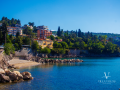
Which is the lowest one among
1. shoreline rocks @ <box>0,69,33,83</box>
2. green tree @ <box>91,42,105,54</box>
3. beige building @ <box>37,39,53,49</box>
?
shoreline rocks @ <box>0,69,33,83</box>

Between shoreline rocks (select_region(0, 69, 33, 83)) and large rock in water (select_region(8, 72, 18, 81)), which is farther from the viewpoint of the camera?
large rock in water (select_region(8, 72, 18, 81))

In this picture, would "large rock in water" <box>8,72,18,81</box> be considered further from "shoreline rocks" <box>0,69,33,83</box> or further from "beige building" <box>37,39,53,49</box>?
"beige building" <box>37,39,53,49</box>

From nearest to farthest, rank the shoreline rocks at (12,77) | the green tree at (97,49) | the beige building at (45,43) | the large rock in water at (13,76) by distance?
the shoreline rocks at (12,77) → the large rock in water at (13,76) → the beige building at (45,43) → the green tree at (97,49)

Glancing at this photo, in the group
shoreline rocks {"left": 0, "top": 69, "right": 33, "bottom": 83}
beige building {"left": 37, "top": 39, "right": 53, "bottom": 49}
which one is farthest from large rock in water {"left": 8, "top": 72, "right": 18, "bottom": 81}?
beige building {"left": 37, "top": 39, "right": 53, "bottom": 49}

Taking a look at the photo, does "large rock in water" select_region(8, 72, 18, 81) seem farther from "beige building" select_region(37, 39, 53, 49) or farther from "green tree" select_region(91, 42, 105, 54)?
"green tree" select_region(91, 42, 105, 54)

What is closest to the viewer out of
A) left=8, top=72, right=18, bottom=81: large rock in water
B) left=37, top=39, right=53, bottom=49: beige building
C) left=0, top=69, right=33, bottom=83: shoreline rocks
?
left=0, top=69, right=33, bottom=83: shoreline rocks

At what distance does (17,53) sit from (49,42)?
24082 millimetres

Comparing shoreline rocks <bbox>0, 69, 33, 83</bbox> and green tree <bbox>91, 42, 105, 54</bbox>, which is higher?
green tree <bbox>91, 42, 105, 54</bbox>

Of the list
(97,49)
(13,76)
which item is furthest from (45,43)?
(13,76)

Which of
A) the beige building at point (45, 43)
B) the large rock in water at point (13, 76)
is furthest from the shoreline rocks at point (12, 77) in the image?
the beige building at point (45, 43)

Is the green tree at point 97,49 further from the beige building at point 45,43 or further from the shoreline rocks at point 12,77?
the shoreline rocks at point 12,77

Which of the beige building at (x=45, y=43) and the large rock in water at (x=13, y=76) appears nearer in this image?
the large rock in water at (x=13, y=76)

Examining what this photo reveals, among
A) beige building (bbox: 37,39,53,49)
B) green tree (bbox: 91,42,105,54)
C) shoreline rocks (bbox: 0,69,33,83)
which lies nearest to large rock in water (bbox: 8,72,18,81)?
shoreline rocks (bbox: 0,69,33,83)

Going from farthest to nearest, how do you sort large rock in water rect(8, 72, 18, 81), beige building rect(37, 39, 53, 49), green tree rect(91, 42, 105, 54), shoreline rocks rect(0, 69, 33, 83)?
green tree rect(91, 42, 105, 54) → beige building rect(37, 39, 53, 49) → large rock in water rect(8, 72, 18, 81) → shoreline rocks rect(0, 69, 33, 83)
